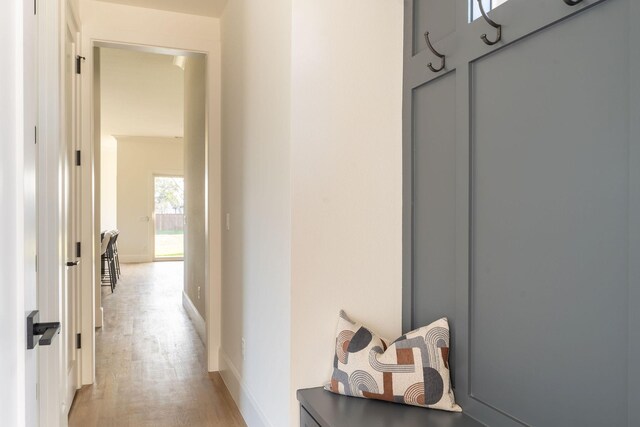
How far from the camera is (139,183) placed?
11312mm

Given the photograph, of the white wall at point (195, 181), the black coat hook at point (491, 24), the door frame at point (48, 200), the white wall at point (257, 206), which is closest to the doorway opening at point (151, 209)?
the white wall at point (195, 181)

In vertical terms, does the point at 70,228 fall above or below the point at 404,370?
above

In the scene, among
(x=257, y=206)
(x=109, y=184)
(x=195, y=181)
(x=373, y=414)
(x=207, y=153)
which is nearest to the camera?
(x=373, y=414)

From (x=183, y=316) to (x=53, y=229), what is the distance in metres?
3.78

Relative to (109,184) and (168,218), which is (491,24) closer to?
(109,184)

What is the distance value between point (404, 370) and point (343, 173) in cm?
82

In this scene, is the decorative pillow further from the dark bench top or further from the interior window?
the interior window

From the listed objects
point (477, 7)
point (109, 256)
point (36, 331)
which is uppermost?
point (477, 7)

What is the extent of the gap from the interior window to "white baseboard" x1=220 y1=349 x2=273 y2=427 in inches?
76.5

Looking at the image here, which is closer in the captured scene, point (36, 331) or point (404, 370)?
point (36, 331)

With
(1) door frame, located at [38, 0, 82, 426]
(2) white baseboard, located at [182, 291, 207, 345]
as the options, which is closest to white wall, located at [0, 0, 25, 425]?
(1) door frame, located at [38, 0, 82, 426]

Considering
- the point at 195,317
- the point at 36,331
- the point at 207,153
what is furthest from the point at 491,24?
the point at 195,317

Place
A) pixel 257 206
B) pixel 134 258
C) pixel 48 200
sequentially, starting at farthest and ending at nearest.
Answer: pixel 134 258, pixel 257 206, pixel 48 200

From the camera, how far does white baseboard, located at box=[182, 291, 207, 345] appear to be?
4.54 metres
